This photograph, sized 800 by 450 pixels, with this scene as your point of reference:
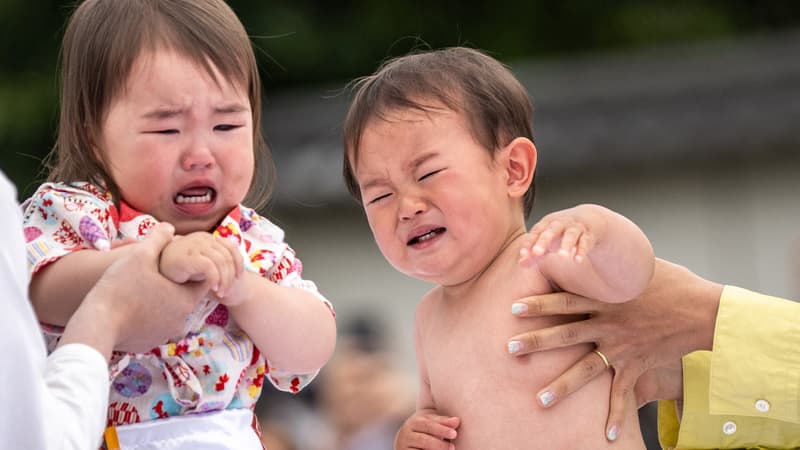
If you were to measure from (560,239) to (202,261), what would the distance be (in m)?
0.67

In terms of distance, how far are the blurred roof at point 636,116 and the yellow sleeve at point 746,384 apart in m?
6.79

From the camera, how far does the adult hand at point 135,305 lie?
1.94 metres

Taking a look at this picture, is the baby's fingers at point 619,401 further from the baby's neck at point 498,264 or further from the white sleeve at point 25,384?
the white sleeve at point 25,384

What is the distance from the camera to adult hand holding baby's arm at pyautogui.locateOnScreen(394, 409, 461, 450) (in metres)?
2.57

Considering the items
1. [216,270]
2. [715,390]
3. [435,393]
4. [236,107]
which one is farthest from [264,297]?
[715,390]

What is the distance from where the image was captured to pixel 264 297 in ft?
7.36

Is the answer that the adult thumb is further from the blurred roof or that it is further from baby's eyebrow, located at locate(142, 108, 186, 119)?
the blurred roof

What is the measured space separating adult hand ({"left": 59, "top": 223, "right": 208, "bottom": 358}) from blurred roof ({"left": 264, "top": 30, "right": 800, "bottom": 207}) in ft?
24.4

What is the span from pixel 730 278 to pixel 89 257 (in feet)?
25.7

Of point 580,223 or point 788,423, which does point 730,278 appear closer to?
point 788,423

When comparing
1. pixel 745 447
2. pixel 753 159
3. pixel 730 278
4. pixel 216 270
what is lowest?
pixel 730 278

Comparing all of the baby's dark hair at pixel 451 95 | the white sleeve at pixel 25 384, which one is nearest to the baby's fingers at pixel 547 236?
the baby's dark hair at pixel 451 95

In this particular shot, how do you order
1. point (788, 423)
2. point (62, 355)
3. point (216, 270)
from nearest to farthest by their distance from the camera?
point (62, 355), point (216, 270), point (788, 423)

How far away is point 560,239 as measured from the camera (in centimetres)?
228
